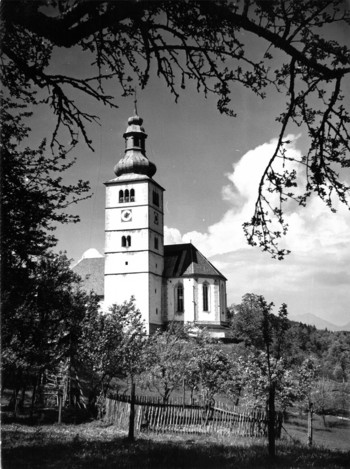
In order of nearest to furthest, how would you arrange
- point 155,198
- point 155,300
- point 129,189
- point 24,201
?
point 24,201
point 155,300
point 129,189
point 155,198

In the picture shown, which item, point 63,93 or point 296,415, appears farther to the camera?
point 296,415

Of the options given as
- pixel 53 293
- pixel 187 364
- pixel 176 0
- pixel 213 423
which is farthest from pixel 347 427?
pixel 176 0

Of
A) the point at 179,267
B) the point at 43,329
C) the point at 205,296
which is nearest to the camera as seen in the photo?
the point at 43,329

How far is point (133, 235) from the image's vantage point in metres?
49.6

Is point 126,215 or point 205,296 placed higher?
point 126,215

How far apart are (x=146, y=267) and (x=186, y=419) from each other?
3236 cm

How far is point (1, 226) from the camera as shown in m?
6.25

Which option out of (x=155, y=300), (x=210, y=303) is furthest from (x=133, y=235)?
(x=210, y=303)

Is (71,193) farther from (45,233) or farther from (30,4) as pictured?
(30,4)

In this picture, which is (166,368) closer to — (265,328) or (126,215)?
(265,328)

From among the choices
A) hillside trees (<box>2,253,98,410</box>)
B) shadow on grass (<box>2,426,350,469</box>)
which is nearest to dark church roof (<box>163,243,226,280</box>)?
hillside trees (<box>2,253,98,410</box>)

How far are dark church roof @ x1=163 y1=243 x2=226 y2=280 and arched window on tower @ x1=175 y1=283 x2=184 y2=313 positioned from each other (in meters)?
1.37

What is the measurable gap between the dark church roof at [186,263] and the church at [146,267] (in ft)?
0.38

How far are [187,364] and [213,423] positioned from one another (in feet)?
23.8
